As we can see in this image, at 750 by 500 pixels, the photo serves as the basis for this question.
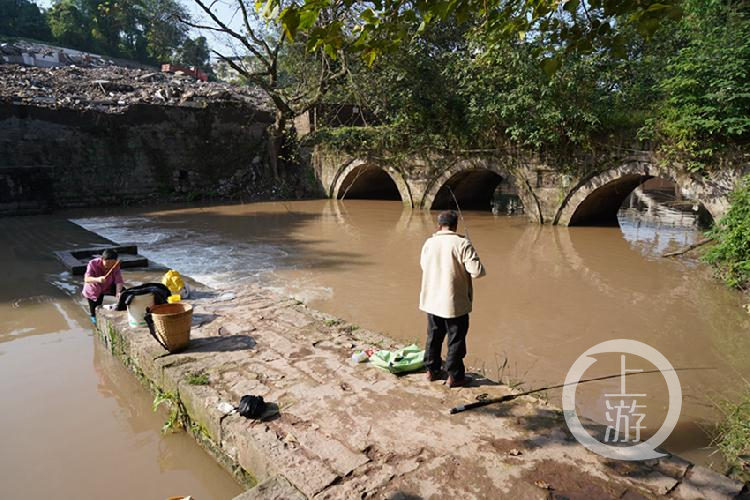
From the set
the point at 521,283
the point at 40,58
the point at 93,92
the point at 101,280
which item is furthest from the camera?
the point at 40,58

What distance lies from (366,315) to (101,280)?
3.17 meters

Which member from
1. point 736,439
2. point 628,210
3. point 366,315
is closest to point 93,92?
point 366,315

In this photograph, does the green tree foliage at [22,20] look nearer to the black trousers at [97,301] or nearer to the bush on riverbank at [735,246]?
the black trousers at [97,301]

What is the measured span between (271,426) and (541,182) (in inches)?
449

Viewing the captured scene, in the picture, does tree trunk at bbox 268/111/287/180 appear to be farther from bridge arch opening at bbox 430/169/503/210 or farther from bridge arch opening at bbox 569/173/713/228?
bridge arch opening at bbox 569/173/713/228

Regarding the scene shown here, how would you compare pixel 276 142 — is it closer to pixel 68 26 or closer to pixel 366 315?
pixel 366 315

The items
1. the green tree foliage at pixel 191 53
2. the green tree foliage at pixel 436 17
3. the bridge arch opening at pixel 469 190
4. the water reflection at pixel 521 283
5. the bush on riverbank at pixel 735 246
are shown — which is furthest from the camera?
the green tree foliage at pixel 191 53

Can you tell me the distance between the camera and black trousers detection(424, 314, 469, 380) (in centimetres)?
378

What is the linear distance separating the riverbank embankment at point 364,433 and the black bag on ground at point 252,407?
49mm

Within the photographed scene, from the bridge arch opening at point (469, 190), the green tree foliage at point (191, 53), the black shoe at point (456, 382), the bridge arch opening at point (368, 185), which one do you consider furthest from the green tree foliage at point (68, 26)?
the black shoe at point (456, 382)

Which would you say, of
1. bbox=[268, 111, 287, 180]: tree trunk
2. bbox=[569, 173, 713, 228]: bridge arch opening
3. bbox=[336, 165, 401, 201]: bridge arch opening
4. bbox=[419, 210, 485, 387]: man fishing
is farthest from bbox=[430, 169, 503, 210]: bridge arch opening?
bbox=[419, 210, 485, 387]: man fishing

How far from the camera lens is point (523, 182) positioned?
13.4 metres

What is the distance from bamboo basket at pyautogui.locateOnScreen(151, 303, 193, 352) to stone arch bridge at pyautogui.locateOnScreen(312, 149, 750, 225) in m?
9.40

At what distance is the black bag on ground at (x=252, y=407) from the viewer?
338cm
